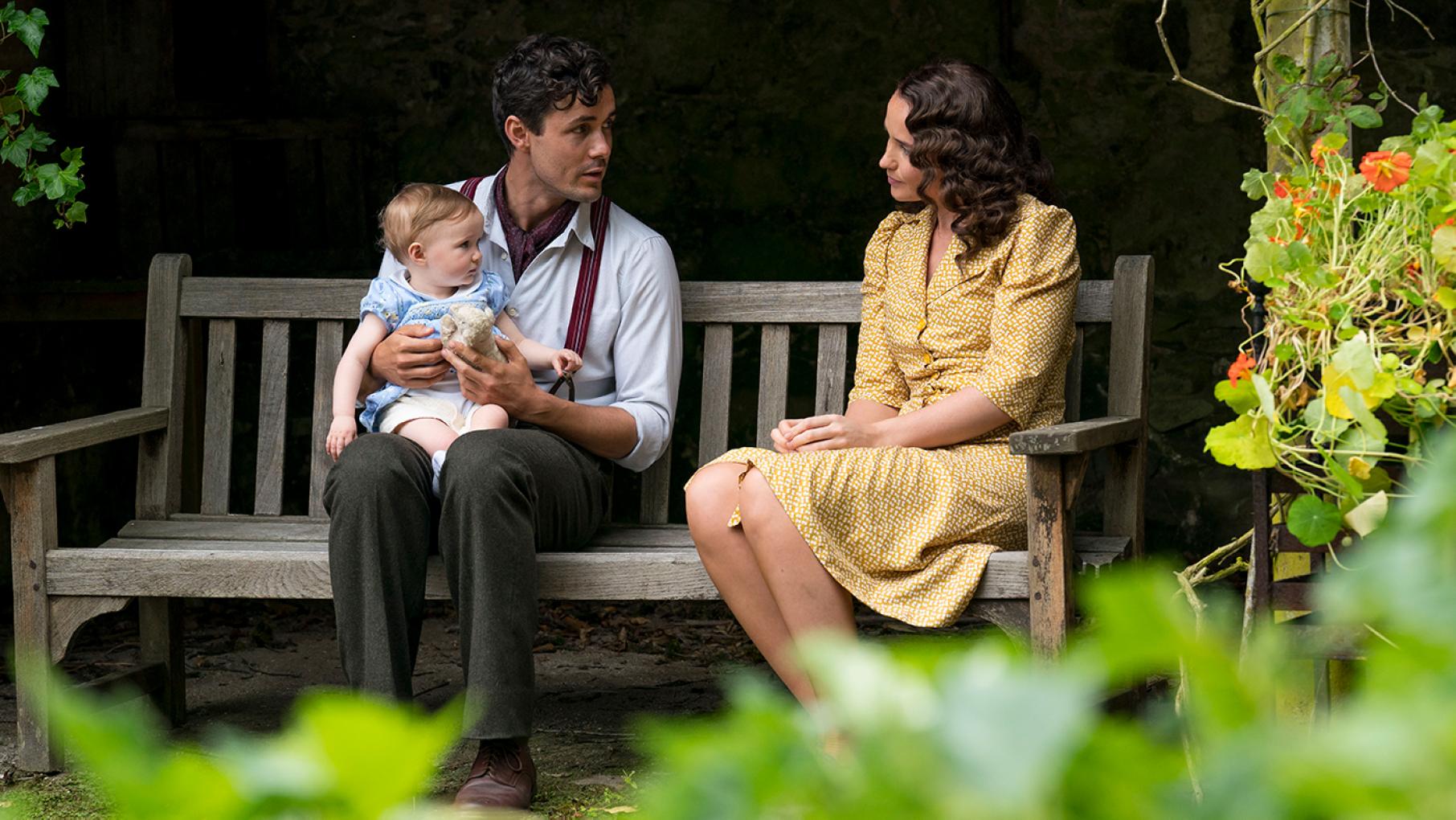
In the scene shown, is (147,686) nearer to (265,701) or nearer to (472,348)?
(265,701)

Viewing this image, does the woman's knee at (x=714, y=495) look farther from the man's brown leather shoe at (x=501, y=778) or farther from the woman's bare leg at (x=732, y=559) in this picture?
the man's brown leather shoe at (x=501, y=778)

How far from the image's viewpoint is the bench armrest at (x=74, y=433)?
2.90 m

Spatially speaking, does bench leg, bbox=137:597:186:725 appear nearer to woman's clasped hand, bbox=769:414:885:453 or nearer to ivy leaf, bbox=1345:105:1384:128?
woman's clasped hand, bbox=769:414:885:453

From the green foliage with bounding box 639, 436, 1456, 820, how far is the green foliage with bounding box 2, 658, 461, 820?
0.07 metres

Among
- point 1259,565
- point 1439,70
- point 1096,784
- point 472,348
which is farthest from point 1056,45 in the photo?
point 1096,784

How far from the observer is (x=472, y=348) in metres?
2.91


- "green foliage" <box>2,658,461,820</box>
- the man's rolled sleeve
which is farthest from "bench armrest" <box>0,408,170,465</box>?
"green foliage" <box>2,658,461,820</box>

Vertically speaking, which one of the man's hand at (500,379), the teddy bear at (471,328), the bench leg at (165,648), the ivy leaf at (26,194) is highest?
the ivy leaf at (26,194)

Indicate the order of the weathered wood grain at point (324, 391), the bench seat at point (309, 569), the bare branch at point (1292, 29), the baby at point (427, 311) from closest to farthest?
the bare branch at point (1292, 29), the bench seat at point (309, 569), the baby at point (427, 311), the weathered wood grain at point (324, 391)

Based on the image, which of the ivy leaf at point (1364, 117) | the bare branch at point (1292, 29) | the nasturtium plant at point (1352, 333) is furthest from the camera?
the bare branch at point (1292, 29)

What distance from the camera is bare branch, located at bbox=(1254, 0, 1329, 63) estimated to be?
2500mm

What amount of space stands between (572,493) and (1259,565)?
1.31 metres

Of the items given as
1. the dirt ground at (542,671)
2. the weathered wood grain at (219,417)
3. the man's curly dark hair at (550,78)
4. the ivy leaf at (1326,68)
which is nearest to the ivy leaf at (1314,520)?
the ivy leaf at (1326,68)

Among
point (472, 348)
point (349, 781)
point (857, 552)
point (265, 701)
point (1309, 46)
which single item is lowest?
point (265, 701)
